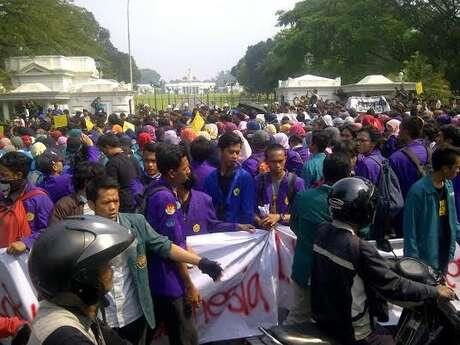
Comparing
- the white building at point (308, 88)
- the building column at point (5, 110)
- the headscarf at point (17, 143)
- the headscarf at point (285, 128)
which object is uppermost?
the headscarf at point (285, 128)

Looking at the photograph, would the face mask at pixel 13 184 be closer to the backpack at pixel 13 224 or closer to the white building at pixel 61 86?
the backpack at pixel 13 224

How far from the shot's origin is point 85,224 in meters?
2.26

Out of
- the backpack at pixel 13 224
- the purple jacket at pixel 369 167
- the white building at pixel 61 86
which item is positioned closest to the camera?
the backpack at pixel 13 224

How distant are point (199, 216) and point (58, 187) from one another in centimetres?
204

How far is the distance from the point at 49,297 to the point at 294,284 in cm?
257

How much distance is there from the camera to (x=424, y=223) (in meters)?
4.55

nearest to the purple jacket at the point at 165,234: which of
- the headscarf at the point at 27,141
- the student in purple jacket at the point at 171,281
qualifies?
the student in purple jacket at the point at 171,281

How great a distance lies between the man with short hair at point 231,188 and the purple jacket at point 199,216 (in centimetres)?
36

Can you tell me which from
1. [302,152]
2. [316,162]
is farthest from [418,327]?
[302,152]

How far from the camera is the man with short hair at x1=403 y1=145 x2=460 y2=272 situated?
455 centimetres

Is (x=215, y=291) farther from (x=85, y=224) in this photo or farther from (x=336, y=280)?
(x=85, y=224)

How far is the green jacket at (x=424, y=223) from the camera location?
4.55 m

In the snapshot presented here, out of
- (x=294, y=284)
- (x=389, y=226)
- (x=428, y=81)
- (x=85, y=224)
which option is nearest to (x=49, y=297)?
(x=85, y=224)

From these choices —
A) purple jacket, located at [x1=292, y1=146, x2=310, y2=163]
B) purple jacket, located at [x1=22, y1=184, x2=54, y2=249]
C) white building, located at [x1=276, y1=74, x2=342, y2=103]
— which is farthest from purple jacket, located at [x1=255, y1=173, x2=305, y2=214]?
white building, located at [x1=276, y1=74, x2=342, y2=103]
